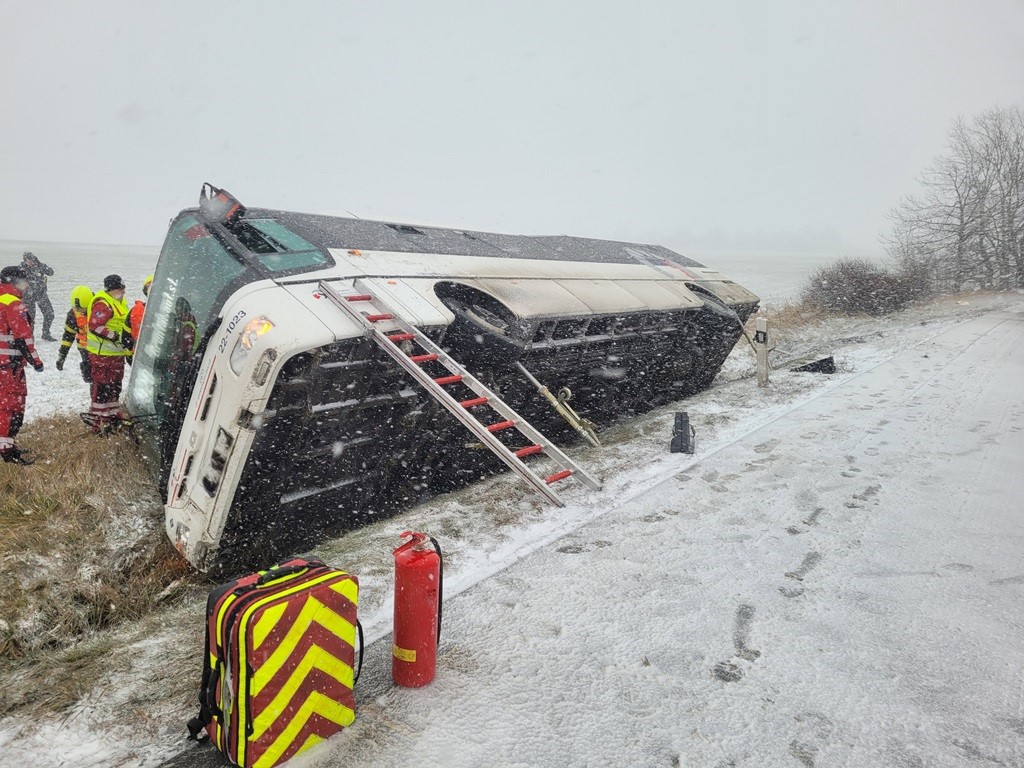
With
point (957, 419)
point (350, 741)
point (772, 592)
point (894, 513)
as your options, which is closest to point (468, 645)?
point (350, 741)

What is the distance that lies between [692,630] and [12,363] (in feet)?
19.0

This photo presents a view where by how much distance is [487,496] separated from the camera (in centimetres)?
489

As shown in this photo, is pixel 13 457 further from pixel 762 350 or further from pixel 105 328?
pixel 762 350

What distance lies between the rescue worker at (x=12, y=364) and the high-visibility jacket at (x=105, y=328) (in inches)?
21.9

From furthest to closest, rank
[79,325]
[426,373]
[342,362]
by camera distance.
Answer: [79,325]
[426,373]
[342,362]

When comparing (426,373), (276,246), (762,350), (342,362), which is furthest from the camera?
(762,350)

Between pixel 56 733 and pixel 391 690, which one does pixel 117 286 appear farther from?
pixel 391 690

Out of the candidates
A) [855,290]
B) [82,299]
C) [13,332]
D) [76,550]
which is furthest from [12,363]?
[855,290]

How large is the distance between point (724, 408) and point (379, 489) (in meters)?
4.48

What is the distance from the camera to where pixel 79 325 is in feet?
A: 21.1

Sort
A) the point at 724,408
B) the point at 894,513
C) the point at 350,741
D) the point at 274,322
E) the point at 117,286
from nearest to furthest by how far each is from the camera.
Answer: the point at 350,741 → the point at 274,322 → the point at 894,513 → the point at 117,286 → the point at 724,408

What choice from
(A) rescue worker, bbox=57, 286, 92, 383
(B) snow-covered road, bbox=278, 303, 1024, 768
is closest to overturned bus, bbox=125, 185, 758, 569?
(B) snow-covered road, bbox=278, 303, 1024, 768

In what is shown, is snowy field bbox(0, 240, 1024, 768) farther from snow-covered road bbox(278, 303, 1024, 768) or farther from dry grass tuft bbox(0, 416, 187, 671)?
dry grass tuft bbox(0, 416, 187, 671)

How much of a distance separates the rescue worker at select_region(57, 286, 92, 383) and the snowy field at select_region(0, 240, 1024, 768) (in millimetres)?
3762
